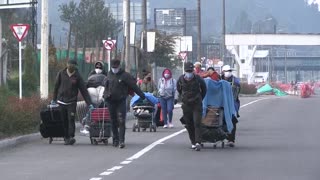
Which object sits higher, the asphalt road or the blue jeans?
the blue jeans

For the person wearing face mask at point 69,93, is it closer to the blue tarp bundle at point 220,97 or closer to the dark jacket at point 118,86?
the dark jacket at point 118,86

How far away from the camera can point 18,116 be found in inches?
868

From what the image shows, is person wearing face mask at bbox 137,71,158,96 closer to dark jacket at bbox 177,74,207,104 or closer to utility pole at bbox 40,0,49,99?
utility pole at bbox 40,0,49,99

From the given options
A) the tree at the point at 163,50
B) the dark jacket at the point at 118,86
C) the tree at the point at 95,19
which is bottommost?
the dark jacket at the point at 118,86

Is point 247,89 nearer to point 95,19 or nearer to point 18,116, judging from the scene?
point 95,19

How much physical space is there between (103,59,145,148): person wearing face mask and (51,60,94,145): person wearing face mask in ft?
2.66

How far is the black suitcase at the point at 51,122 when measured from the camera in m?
20.0

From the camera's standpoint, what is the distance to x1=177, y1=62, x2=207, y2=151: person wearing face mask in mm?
18578

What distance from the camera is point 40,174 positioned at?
1467cm

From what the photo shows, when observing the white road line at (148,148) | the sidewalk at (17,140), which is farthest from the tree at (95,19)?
the sidewalk at (17,140)

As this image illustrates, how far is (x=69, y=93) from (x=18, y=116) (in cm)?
259

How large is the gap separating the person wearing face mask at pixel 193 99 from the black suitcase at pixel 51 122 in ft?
9.95

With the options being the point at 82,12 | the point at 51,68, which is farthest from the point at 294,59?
the point at 51,68

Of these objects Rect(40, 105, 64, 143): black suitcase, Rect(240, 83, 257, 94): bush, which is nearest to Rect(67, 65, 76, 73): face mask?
Rect(40, 105, 64, 143): black suitcase
